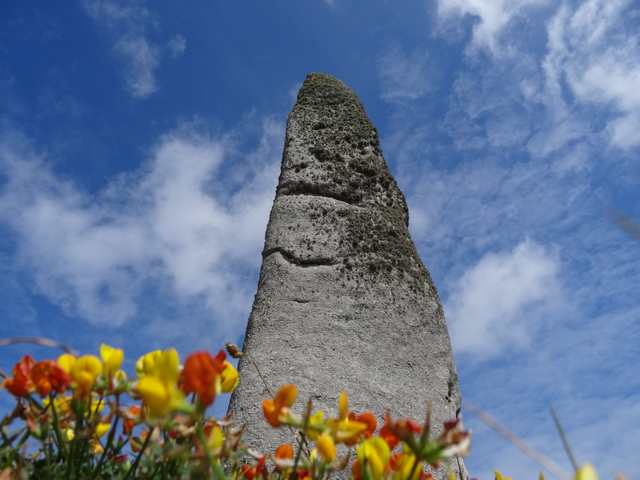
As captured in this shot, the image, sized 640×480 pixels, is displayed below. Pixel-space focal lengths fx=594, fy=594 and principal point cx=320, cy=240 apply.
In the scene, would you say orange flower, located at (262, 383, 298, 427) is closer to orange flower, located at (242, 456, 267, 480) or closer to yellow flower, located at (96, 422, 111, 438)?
orange flower, located at (242, 456, 267, 480)

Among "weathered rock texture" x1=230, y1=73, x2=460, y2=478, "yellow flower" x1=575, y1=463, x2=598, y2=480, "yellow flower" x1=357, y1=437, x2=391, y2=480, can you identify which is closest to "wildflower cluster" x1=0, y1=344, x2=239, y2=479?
"yellow flower" x1=357, y1=437, x2=391, y2=480

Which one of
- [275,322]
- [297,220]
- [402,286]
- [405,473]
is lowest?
[405,473]

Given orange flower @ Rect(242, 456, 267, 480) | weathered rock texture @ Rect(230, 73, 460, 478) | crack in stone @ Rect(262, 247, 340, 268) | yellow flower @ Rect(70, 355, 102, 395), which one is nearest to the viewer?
yellow flower @ Rect(70, 355, 102, 395)

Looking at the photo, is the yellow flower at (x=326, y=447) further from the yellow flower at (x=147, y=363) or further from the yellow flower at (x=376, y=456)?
the yellow flower at (x=147, y=363)

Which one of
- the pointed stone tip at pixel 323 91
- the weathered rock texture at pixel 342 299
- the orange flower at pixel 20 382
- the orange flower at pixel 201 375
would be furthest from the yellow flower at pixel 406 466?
the pointed stone tip at pixel 323 91

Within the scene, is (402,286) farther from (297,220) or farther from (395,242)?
(297,220)

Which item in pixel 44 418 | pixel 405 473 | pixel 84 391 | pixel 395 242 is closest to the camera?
pixel 405 473

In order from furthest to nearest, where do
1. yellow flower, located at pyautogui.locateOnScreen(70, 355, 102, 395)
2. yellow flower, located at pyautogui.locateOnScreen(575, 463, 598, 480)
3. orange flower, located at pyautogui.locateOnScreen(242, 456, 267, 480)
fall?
1. orange flower, located at pyautogui.locateOnScreen(242, 456, 267, 480)
2. yellow flower, located at pyautogui.locateOnScreen(70, 355, 102, 395)
3. yellow flower, located at pyautogui.locateOnScreen(575, 463, 598, 480)

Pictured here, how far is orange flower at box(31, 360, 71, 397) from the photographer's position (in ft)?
4.08

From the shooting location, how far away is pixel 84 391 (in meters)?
1.25

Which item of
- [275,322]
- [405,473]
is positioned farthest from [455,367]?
[405,473]

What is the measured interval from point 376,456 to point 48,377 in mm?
710

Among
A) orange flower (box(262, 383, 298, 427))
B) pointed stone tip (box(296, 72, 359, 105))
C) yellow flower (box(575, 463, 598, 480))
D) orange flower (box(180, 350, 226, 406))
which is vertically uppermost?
pointed stone tip (box(296, 72, 359, 105))

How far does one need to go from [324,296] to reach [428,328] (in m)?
0.86
